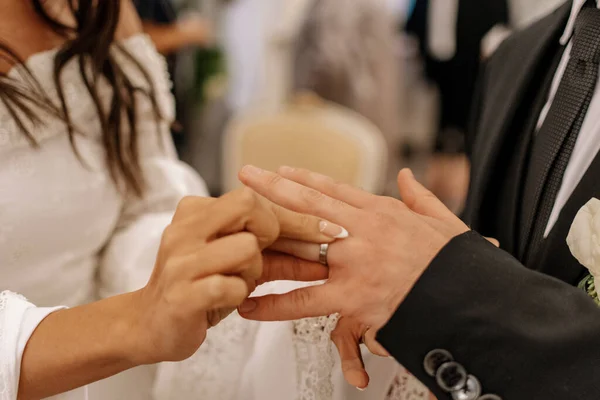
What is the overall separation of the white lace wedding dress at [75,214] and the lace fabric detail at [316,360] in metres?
0.28

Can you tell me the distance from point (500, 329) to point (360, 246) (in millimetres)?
177

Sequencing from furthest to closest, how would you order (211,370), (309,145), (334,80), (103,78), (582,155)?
(334,80)
(309,145)
(103,78)
(211,370)
(582,155)

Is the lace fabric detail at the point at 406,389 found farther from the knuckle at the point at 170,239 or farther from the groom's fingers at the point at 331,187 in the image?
the knuckle at the point at 170,239

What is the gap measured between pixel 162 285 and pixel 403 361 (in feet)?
0.91

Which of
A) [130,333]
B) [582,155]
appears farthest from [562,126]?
[130,333]

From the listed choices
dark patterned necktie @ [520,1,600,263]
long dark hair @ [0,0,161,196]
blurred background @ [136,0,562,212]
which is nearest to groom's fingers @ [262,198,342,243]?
dark patterned necktie @ [520,1,600,263]

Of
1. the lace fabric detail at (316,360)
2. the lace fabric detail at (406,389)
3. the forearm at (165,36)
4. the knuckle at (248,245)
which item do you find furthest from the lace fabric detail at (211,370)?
the forearm at (165,36)

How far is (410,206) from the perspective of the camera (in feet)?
2.73

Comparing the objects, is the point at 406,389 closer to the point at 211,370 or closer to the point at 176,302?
the point at 211,370

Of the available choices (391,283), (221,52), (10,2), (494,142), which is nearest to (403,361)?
(391,283)

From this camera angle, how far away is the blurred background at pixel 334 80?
237 centimetres

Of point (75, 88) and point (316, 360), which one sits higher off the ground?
point (75, 88)

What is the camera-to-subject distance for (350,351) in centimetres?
87

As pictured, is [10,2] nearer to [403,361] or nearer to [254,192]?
[254,192]
